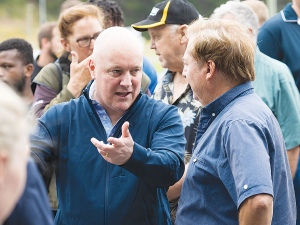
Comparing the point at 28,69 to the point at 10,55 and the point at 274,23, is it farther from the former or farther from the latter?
the point at 274,23

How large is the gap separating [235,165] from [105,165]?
697 millimetres

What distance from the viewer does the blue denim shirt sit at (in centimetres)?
158

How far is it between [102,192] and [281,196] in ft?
2.89

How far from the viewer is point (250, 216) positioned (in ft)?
5.20

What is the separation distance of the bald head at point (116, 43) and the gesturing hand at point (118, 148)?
525mm

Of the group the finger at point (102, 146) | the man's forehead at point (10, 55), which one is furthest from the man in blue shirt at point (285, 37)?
the finger at point (102, 146)

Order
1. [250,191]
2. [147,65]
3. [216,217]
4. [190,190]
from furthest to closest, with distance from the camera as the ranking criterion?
1. [147,65]
2. [190,190]
3. [216,217]
4. [250,191]

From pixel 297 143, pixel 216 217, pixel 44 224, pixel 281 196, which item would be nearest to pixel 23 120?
pixel 44 224

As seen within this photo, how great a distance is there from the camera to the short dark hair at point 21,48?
12.7 ft

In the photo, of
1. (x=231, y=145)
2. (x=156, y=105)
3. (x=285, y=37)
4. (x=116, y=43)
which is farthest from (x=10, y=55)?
(x=231, y=145)

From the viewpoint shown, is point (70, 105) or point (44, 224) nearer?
point (44, 224)

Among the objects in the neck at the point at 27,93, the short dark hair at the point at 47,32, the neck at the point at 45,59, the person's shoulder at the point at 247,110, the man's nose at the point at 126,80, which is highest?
the man's nose at the point at 126,80

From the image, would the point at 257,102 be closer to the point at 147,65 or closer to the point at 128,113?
the point at 128,113

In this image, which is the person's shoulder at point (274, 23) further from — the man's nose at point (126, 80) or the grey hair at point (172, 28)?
the man's nose at point (126, 80)
